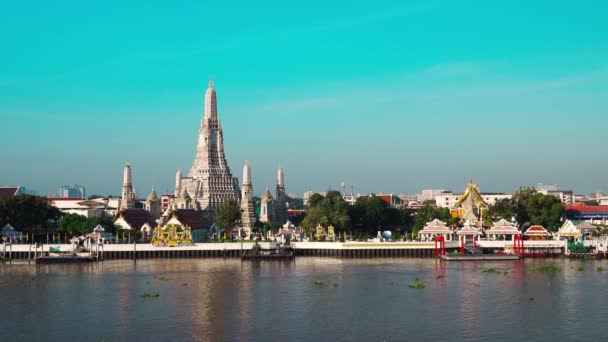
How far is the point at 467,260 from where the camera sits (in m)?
69.6

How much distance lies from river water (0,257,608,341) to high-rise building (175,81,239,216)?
5095 cm

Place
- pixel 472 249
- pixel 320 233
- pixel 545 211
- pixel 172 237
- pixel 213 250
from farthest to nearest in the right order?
1. pixel 320 233
2. pixel 545 211
3. pixel 172 237
4. pixel 213 250
5. pixel 472 249

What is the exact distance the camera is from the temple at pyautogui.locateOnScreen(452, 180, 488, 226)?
291 ft

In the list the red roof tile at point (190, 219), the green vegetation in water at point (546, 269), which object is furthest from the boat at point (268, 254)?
the green vegetation in water at point (546, 269)

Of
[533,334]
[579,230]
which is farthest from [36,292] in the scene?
[579,230]

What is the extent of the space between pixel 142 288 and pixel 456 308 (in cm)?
2005

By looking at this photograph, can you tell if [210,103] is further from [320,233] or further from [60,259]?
[60,259]

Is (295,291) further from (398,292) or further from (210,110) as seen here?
→ (210,110)

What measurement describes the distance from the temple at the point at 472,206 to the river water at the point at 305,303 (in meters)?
24.4

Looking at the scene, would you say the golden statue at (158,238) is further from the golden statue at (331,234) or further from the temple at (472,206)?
the temple at (472,206)

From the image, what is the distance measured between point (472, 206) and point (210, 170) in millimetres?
41556

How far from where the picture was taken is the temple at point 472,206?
3496 inches

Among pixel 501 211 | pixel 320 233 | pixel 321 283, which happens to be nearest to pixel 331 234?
pixel 320 233

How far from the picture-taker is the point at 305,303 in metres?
44.2
